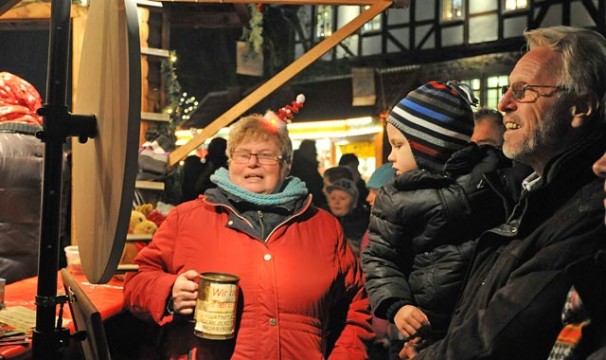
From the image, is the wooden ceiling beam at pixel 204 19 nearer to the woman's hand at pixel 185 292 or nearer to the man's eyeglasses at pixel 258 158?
the man's eyeglasses at pixel 258 158

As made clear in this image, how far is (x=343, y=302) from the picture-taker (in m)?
3.21

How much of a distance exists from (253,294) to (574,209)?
1.59 meters

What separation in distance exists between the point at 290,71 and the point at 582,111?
143 inches

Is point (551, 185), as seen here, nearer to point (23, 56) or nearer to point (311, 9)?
point (23, 56)

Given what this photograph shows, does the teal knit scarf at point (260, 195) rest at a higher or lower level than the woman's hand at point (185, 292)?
higher

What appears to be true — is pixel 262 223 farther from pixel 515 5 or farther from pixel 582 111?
pixel 515 5

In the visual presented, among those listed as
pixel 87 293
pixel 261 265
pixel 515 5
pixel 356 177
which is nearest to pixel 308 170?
pixel 356 177

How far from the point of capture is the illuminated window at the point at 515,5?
1812 cm

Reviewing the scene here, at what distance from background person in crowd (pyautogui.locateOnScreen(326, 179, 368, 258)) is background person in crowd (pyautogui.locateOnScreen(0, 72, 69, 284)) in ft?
9.17

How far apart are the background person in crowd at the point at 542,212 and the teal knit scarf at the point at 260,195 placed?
1218mm

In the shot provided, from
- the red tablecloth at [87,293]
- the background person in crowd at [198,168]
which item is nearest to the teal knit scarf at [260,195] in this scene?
the red tablecloth at [87,293]

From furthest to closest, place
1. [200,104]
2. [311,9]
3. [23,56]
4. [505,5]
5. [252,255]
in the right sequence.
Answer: [311,9] < [200,104] < [505,5] < [23,56] < [252,255]

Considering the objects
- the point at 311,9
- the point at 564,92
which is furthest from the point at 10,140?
the point at 311,9

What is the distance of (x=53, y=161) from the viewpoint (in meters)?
1.58
